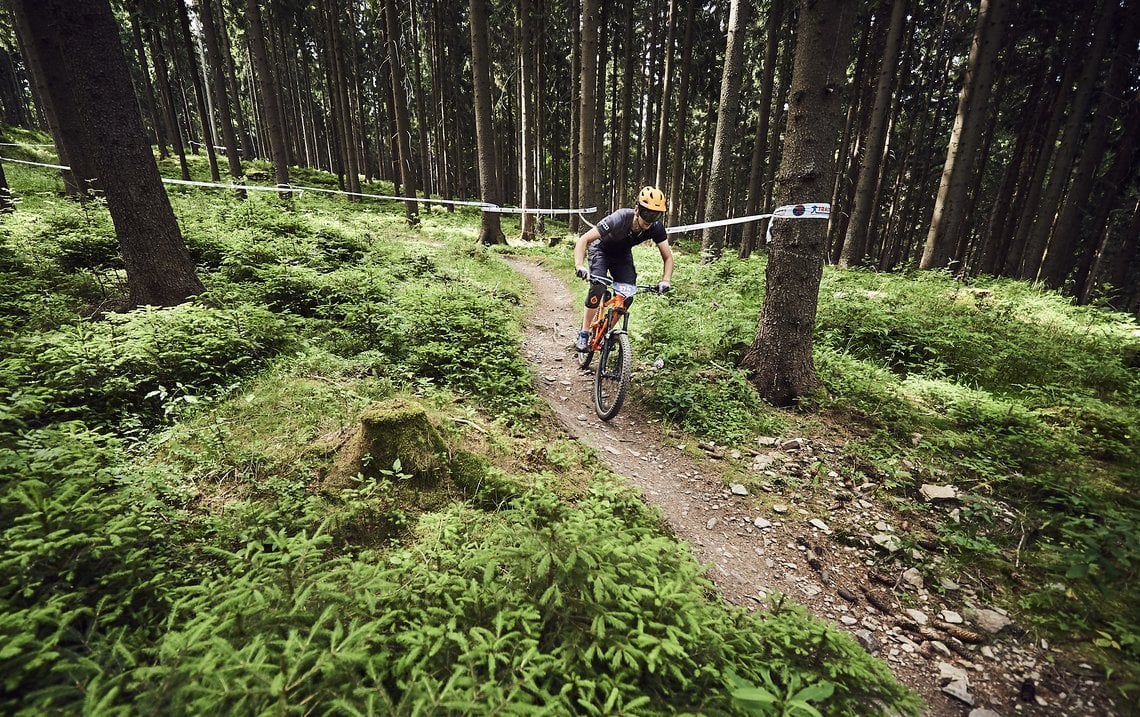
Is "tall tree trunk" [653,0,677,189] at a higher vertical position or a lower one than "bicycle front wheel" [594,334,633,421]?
higher

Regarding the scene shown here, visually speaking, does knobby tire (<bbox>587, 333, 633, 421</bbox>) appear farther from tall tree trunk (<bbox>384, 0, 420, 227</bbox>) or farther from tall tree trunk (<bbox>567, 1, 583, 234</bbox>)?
tall tree trunk (<bbox>384, 0, 420, 227</bbox>)

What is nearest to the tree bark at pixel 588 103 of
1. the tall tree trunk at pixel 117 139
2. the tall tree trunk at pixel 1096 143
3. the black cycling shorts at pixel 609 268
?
the black cycling shorts at pixel 609 268

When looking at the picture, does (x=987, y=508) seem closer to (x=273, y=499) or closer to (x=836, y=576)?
(x=836, y=576)

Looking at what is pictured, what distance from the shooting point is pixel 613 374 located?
20.1 ft

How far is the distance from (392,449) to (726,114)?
517 inches

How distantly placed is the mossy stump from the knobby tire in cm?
267

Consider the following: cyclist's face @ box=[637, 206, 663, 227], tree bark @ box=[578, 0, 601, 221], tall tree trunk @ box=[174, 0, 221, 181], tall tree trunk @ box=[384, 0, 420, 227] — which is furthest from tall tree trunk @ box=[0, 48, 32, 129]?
cyclist's face @ box=[637, 206, 663, 227]

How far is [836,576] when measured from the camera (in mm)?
3645

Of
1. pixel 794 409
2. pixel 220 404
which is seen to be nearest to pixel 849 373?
pixel 794 409

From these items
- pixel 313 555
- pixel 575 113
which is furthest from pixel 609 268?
pixel 575 113

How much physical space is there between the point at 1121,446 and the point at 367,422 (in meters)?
6.84

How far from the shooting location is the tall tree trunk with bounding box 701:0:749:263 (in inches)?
475

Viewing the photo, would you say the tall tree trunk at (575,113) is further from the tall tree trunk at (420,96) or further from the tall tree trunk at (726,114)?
the tall tree trunk at (420,96)

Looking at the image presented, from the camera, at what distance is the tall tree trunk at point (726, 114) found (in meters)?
12.1
